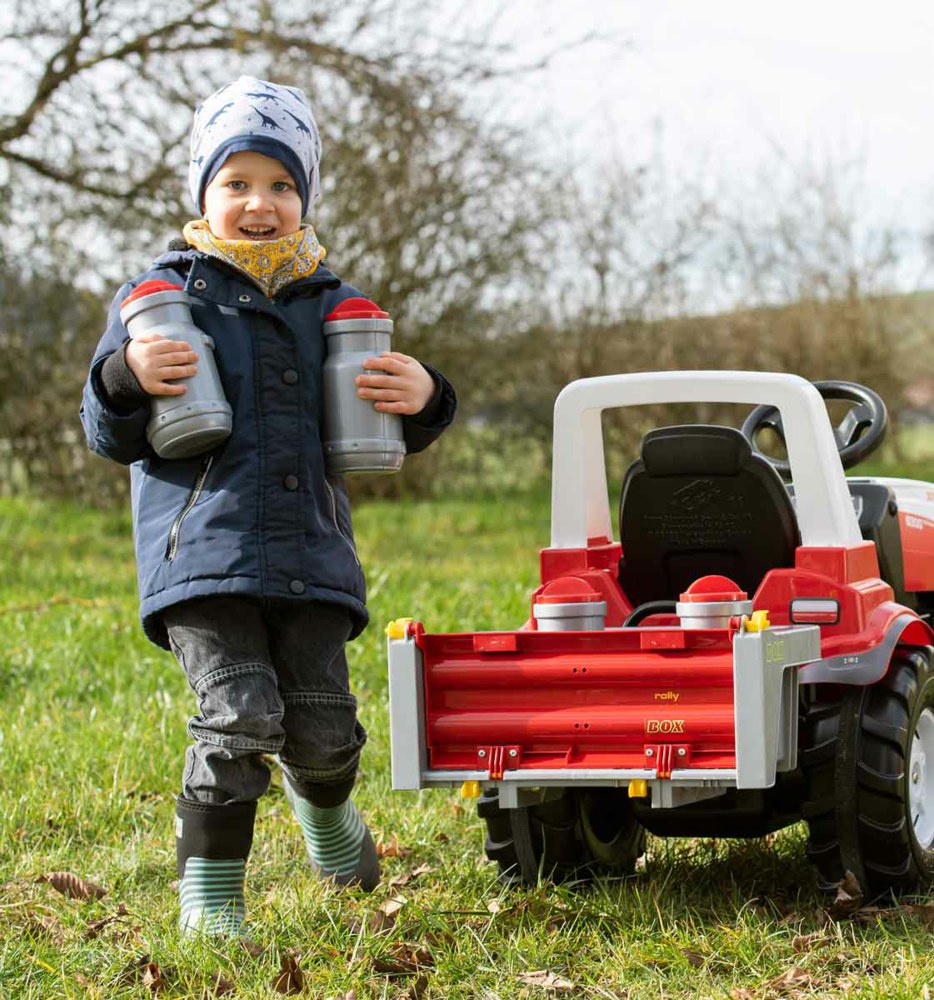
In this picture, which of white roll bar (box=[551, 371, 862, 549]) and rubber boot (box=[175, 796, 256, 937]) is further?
white roll bar (box=[551, 371, 862, 549])

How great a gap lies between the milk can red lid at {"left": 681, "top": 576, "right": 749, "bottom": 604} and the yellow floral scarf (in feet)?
3.51

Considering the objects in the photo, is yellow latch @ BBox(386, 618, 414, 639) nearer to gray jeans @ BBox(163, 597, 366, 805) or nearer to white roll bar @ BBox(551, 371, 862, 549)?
gray jeans @ BBox(163, 597, 366, 805)

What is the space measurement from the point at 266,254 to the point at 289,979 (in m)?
1.46

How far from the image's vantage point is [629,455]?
1512 centimetres

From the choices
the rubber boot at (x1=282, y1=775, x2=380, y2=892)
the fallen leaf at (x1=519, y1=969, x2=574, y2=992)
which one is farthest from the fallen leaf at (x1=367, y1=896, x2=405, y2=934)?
the fallen leaf at (x1=519, y1=969, x2=574, y2=992)

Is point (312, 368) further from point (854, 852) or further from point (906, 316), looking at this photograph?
point (906, 316)

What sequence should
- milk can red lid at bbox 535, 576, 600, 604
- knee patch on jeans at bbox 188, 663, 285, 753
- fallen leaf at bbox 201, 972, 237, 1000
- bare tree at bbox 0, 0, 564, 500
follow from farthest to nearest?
1. bare tree at bbox 0, 0, 564, 500
2. milk can red lid at bbox 535, 576, 600, 604
3. knee patch on jeans at bbox 188, 663, 285, 753
4. fallen leaf at bbox 201, 972, 237, 1000

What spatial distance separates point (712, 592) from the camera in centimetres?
313

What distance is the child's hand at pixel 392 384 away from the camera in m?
3.18

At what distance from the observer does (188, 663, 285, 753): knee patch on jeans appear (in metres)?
3.09

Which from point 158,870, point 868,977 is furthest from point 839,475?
point 158,870

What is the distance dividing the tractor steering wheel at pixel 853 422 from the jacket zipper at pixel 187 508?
1.50 m

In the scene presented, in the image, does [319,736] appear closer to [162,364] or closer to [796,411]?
[162,364]

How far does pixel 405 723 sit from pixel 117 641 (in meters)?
3.47
